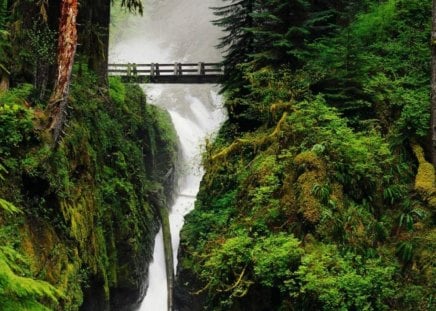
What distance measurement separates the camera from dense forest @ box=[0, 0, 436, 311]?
9.16 m

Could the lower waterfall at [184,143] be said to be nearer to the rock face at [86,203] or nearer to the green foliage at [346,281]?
the rock face at [86,203]

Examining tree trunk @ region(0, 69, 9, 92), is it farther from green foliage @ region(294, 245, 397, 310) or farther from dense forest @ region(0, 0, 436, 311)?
green foliage @ region(294, 245, 397, 310)

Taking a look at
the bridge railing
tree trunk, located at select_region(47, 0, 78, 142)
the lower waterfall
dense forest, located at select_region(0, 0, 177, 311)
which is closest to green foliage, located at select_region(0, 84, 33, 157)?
dense forest, located at select_region(0, 0, 177, 311)

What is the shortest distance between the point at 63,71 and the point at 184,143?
941 inches

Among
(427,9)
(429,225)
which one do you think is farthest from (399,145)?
(427,9)

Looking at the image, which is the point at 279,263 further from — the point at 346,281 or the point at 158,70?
the point at 158,70

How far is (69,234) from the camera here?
11.0 m

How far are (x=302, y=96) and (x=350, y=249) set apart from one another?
6.11 meters

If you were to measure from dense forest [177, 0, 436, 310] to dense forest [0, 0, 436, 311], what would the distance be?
0.04 metres

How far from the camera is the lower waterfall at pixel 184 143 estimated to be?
808 inches

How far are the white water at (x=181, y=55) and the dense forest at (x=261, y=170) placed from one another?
928 centimetres

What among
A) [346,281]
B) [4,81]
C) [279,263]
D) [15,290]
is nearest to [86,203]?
[4,81]

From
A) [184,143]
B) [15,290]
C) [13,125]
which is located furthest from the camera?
[184,143]

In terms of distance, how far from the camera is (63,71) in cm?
1159
